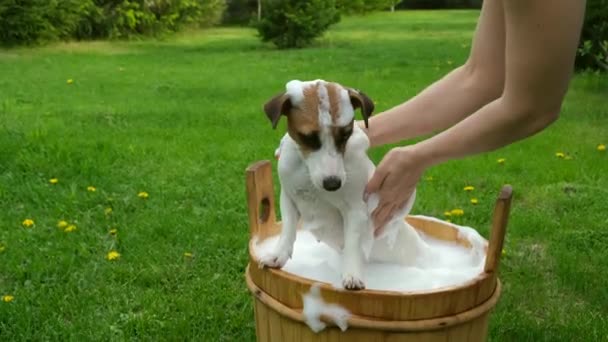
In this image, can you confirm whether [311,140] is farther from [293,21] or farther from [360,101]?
[293,21]

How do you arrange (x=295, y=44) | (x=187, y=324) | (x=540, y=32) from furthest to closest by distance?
1. (x=295, y=44)
2. (x=187, y=324)
3. (x=540, y=32)

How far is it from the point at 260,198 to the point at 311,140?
0.54m

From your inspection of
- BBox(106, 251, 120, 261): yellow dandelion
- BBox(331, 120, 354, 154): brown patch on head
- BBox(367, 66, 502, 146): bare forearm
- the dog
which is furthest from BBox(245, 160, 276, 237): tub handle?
BBox(106, 251, 120, 261): yellow dandelion

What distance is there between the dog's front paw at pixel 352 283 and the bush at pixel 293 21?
32.3 ft

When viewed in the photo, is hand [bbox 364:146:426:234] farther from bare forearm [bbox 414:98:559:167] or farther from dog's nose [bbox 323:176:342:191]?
dog's nose [bbox 323:176:342:191]

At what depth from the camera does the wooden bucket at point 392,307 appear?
1678mm

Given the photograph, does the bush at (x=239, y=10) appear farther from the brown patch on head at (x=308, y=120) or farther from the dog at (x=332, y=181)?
the brown patch on head at (x=308, y=120)

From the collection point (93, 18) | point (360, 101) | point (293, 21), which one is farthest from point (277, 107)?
point (93, 18)

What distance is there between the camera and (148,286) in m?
3.00

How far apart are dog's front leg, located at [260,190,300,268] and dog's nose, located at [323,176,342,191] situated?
28 cm

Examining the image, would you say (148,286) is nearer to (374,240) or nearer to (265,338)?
(265,338)

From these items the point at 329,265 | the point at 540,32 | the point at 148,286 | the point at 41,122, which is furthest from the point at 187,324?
the point at 41,122

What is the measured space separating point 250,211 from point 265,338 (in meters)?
0.35

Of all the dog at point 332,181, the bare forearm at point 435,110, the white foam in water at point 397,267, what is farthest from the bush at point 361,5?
the dog at point 332,181
